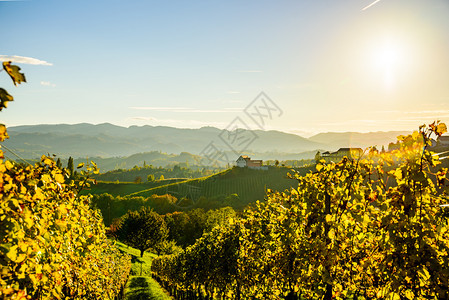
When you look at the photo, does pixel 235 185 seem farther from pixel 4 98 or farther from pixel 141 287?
pixel 4 98

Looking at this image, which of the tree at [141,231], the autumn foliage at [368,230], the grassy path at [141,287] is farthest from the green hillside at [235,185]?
the autumn foliage at [368,230]

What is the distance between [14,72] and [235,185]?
140358mm

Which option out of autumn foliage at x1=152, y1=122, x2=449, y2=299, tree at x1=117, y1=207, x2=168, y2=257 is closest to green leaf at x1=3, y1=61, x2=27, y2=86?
autumn foliage at x1=152, y1=122, x2=449, y2=299

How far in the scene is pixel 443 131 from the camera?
4906 millimetres

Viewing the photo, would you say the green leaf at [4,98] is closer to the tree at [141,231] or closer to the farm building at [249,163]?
the tree at [141,231]

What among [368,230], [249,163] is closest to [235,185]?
[249,163]

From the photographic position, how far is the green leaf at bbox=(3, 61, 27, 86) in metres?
2.96

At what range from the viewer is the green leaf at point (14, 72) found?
296cm

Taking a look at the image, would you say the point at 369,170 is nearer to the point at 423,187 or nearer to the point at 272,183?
the point at 423,187

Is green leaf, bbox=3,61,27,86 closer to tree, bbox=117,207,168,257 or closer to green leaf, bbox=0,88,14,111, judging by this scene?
green leaf, bbox=0,88,14,111

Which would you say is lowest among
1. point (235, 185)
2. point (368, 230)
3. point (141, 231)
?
point (235, 185)

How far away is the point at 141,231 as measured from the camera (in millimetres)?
56812

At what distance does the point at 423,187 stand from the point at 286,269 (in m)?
5.24

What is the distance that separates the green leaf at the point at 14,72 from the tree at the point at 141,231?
191 ft
